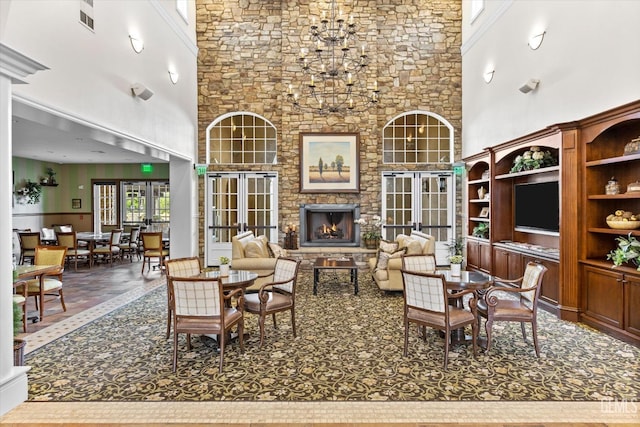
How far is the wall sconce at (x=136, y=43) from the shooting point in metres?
6.29

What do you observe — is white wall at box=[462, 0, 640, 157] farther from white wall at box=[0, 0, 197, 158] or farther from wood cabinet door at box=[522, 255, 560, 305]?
white wall at box=[0, 0, 197, 158]

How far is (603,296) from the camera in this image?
4.75 metres

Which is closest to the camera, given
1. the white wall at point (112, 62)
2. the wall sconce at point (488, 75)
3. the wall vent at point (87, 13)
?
the white wall at point (112, 62)

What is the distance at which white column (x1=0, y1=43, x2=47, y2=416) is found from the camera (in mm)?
2977

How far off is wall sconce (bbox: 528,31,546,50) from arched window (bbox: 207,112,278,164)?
19.6 ft

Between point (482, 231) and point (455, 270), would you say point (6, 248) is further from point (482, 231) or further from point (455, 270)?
point (482, 231)

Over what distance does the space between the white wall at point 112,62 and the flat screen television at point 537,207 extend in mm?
6603

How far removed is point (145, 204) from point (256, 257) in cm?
839

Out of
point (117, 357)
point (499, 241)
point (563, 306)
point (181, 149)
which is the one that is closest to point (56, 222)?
point (181, 149)

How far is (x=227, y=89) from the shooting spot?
9.89 m

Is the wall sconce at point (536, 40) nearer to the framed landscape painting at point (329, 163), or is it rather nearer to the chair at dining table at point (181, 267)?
the framed landscape painting at point (329, 163)

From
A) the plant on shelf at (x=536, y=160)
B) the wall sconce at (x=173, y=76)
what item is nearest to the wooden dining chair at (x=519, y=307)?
the plant on shelf at (x=536, y=160)

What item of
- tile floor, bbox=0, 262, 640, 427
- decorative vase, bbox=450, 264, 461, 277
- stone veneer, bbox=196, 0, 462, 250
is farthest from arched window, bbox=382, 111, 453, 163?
tile floor, bbox=0, 262, 640, 427

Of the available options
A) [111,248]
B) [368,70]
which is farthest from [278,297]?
[111,248]
